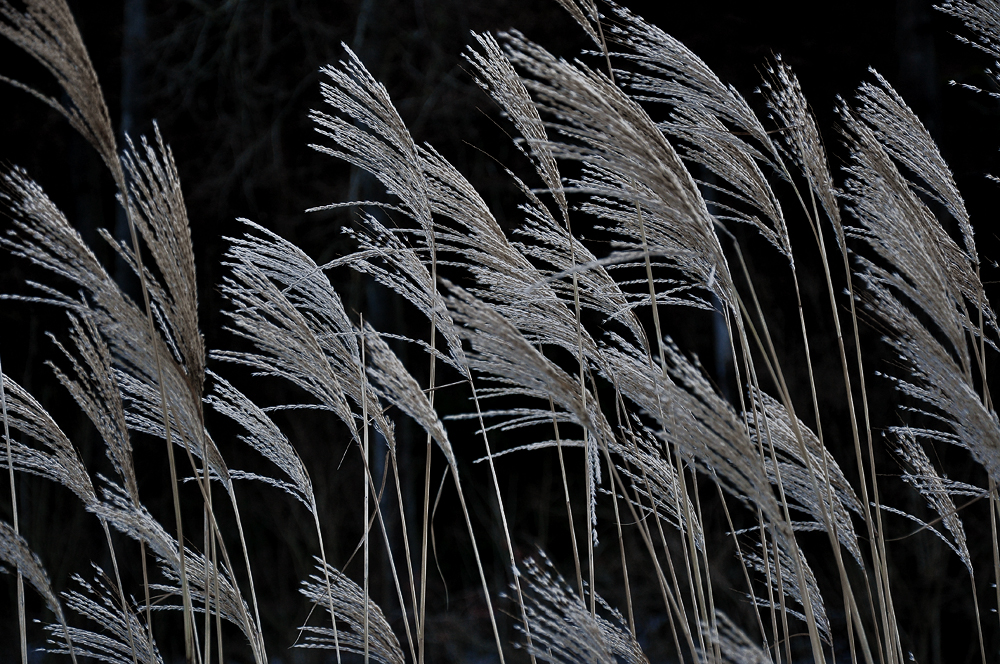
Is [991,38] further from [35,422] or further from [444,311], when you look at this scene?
[35,422]

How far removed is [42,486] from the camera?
5.37 meters

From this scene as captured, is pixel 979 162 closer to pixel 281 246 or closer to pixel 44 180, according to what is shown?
pixel 281 246

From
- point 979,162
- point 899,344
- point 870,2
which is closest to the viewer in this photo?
point 899,344

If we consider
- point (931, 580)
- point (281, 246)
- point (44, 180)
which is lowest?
point (44, 180)

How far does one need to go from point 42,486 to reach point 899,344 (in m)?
5.59

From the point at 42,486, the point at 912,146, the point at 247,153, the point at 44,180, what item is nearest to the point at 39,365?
the point at 42,486

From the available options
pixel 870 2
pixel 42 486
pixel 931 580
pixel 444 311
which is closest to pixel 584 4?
pixel 444 311

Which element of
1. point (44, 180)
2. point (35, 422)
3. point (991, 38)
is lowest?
point (44, 180)

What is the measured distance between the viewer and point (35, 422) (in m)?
1.49

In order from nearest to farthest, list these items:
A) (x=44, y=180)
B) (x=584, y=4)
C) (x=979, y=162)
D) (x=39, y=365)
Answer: (x=584, y=4) < (x=979, y=162) < (x=39, y=365) < (x=44, y=180)

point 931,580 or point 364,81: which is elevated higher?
point 364,81

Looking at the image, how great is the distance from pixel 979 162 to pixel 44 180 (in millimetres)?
6922

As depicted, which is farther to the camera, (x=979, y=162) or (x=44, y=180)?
(x=44, y=180)

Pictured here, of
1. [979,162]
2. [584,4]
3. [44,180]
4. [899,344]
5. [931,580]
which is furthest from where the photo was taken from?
[44,180]
